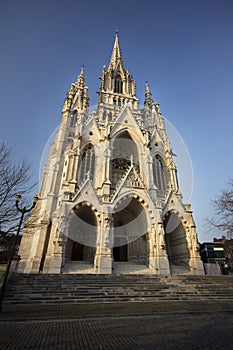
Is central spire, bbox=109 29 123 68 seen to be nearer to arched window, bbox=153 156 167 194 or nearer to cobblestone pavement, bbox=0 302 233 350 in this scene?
arched window, bbox=153 156 167 194

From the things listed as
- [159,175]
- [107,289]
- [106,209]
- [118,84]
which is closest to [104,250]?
[106,209]

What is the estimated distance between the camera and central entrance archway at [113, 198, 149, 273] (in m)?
16.6

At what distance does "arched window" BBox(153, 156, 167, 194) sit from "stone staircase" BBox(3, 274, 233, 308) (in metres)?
11.1

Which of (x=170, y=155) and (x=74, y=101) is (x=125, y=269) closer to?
(x=170, y=155)

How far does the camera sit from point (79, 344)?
12.3 feet

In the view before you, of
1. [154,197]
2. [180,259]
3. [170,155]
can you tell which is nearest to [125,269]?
[180,259]

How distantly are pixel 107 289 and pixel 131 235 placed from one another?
9148 mm

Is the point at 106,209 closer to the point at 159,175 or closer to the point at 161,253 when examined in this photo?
the point at 161,253

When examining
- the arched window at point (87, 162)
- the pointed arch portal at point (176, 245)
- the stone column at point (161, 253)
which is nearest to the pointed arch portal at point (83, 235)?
the arched window at point (87, 162)

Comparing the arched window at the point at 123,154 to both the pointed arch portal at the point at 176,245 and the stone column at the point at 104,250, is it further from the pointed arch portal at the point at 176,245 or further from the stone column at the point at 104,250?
the stone column at the point at 104,250

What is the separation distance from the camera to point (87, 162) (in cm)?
2067

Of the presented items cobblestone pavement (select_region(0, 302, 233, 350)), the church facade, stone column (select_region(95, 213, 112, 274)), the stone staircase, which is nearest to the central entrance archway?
the church facade

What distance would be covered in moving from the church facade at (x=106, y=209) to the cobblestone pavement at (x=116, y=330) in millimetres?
6832

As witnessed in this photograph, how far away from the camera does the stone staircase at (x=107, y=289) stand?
8.26 m
